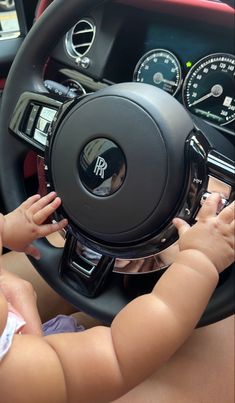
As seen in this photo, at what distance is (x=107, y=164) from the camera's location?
646 mm

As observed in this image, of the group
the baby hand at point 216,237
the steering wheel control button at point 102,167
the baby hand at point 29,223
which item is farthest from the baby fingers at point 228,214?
the baby hand at point 29,223

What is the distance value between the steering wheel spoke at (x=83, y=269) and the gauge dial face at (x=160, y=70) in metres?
0.26

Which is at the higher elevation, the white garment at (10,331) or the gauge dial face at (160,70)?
the gauge dial face at (160,70)

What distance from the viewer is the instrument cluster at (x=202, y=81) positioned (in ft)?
2.36

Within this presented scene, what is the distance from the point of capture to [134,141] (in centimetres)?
63

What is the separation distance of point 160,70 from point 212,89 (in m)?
0.09

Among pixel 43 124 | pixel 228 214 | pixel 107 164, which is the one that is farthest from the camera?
→ pixel 43 124

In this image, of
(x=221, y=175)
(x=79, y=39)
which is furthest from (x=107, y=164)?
(x=79, y=39)

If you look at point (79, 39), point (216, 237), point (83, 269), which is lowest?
point (83, 269)

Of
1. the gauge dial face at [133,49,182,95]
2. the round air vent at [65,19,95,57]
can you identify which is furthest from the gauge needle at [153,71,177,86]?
the round air vent at [65,19,95,57]

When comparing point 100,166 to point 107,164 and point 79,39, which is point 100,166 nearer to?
point 107,164

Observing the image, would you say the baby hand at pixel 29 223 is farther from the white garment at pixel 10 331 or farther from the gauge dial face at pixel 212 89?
the gauge dial face at pixel 212 89

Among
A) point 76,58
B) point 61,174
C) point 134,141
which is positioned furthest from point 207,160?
point 76,58

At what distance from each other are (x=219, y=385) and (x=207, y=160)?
0.29 metres
